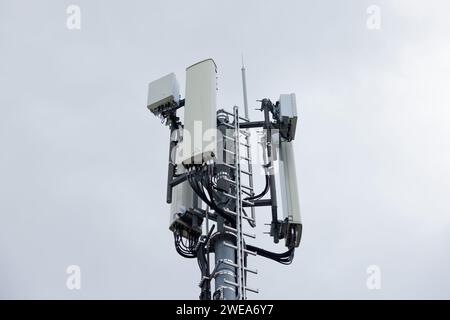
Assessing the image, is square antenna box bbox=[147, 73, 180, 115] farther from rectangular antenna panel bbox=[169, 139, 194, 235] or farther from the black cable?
the black cable

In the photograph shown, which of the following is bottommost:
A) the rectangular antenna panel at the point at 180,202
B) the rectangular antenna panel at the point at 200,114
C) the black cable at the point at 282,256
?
the black cable at the point at 282,256

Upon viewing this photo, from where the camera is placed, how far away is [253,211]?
50.9ft

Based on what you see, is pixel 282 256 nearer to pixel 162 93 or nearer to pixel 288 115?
pixel 288 115

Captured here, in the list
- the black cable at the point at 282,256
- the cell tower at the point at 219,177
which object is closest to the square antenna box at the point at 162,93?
the cell tower at the point at 219,177

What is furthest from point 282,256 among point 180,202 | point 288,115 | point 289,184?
point 288,115

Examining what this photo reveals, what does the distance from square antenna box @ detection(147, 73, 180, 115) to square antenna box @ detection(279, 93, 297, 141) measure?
2.60 meters

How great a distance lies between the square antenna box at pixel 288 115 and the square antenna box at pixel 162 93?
2.60 metres

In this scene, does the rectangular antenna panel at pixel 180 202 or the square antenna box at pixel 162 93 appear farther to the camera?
the square antenna box at pixel 162 93

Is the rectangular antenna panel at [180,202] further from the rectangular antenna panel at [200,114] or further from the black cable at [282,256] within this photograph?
the black cable at [282,256]

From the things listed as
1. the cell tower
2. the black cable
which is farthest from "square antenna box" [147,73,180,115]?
the black cable

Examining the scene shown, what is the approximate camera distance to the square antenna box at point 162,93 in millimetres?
17500
